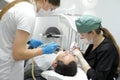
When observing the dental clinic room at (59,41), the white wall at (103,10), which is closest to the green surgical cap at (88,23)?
the dental clinic room at (59,41)

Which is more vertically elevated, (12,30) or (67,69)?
(12,30)

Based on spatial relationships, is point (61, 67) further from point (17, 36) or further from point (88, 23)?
point (17, 36)

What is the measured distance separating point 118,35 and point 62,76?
141cm

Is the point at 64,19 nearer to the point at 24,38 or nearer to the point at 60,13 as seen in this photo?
the point at 60,13

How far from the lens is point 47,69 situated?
6.54 ft

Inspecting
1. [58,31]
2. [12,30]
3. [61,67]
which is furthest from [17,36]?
[58,31]

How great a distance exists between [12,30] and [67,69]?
23.1 inches

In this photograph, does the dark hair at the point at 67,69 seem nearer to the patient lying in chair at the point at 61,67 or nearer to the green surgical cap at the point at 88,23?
the patient lying in chair at the point at 61,67

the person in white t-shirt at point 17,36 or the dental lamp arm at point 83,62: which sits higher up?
the person in white t-shirt at point 17,36

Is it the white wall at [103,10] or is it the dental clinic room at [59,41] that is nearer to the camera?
the dental clinic room at [59,41]

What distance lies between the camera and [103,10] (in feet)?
9.53

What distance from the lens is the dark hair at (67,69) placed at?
5.95 feet

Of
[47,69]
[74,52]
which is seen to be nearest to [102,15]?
[74,52]

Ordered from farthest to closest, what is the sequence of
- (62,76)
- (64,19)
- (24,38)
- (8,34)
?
(64,19) < (62,76) < (8,34) < (24,38)
